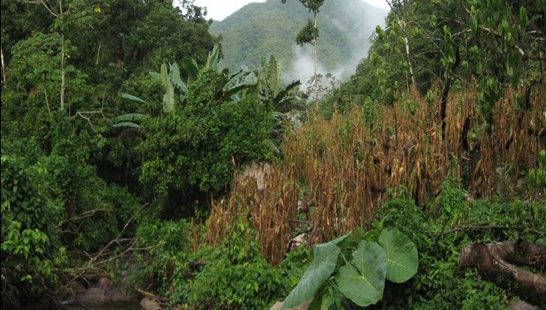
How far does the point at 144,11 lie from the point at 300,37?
20.7 feet

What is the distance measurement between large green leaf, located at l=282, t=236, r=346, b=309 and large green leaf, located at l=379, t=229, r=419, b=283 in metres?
0.42

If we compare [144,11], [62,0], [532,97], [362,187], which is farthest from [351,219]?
[144,11]

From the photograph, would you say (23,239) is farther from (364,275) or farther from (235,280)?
(364,275)

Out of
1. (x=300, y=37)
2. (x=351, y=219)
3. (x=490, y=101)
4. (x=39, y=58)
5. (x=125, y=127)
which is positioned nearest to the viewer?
(x=490, y=101)

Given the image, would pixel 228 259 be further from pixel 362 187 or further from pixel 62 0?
pixel 62 0

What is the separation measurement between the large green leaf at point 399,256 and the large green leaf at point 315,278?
42 cm

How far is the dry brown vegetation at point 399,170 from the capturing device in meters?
6.01

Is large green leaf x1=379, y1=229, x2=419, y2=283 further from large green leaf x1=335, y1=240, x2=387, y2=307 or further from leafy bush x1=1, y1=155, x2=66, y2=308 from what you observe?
leafy bush x1=1, y1=155, x2=66, y2=308

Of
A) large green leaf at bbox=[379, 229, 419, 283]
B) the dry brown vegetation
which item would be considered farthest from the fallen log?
the dry brown vegetation

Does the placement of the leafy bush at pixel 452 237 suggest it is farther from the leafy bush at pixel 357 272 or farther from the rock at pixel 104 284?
the rock at pixel 104 284

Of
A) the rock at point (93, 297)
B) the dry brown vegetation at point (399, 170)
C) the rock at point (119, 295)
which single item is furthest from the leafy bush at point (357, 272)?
the rock at point (93, 297)

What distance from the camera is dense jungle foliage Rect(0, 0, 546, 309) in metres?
4.72

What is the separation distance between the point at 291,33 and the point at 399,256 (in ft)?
149

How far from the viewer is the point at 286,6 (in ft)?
200
